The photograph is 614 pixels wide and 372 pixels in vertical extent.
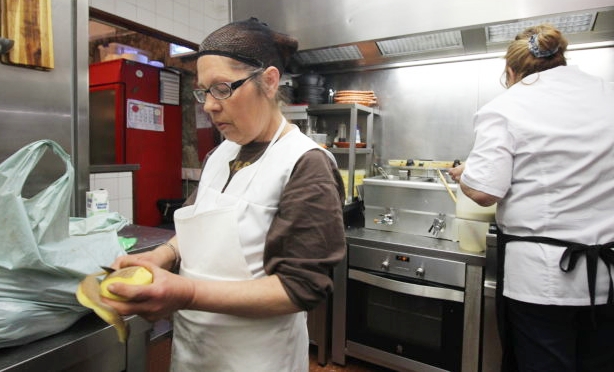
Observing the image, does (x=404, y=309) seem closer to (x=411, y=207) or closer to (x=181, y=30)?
(x=411, y=207)

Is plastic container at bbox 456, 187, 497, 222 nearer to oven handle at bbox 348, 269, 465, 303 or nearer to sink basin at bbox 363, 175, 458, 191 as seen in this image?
sink basin at bbox 363, 175, 458, 191

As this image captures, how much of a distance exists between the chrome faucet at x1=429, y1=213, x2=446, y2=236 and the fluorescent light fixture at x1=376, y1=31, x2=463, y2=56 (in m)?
1.04

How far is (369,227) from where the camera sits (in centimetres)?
239

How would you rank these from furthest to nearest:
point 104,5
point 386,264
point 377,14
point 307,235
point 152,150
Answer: point 152,150 → point 104,5 → point 377,14 → point 386,264 → point 307,235

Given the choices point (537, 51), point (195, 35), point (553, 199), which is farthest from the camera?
point (195, 35)

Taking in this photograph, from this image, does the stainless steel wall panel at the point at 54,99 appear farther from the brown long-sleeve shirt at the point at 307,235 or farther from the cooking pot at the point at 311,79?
the cooking pot at the point at 311,79

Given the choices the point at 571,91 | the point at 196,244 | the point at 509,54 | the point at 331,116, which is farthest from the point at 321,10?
the point at 196,244

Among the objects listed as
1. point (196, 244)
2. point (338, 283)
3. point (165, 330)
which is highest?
point (196, 244)

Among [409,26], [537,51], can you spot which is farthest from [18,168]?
[409,26]

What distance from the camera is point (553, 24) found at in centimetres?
203

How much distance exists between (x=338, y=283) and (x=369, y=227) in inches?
15.5

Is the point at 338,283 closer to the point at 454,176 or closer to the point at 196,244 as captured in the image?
the point at 454,176

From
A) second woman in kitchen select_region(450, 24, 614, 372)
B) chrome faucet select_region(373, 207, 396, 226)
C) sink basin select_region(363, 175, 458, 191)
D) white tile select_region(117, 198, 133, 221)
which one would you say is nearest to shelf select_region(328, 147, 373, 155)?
sink basin select_region(363, 175, 458, 191)

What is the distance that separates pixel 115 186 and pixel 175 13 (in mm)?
1367
